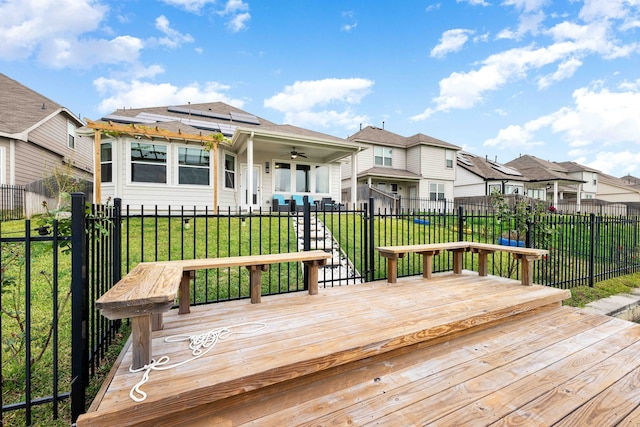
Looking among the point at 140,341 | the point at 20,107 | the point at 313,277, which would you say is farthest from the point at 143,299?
the point at 20,107

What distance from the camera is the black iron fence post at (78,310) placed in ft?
5.77

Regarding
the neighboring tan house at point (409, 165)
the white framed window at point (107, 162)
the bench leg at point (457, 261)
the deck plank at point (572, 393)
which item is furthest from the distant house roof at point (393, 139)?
the deck plank at point (572, 393)

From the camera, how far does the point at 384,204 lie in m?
13.9

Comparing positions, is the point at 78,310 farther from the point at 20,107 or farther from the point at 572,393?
the point at 20,107

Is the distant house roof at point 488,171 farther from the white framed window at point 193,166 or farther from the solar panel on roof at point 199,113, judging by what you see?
the white framed window at point 193,166

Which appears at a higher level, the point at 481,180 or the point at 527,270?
the point at 481,180

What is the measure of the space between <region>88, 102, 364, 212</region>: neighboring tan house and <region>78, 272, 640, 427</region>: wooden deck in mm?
6689

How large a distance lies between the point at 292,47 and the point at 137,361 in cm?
1416

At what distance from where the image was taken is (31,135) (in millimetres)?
11500

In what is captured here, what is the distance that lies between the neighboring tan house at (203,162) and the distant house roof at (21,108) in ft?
11.1

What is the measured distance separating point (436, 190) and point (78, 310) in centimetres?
2056

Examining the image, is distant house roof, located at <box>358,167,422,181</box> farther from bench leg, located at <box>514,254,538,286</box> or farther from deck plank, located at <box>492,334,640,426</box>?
deck plank, located at <box>492,334,640,426</box>

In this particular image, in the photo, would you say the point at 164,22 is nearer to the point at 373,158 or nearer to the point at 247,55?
the point at 247,55

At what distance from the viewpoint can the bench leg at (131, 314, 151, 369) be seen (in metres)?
1.83
